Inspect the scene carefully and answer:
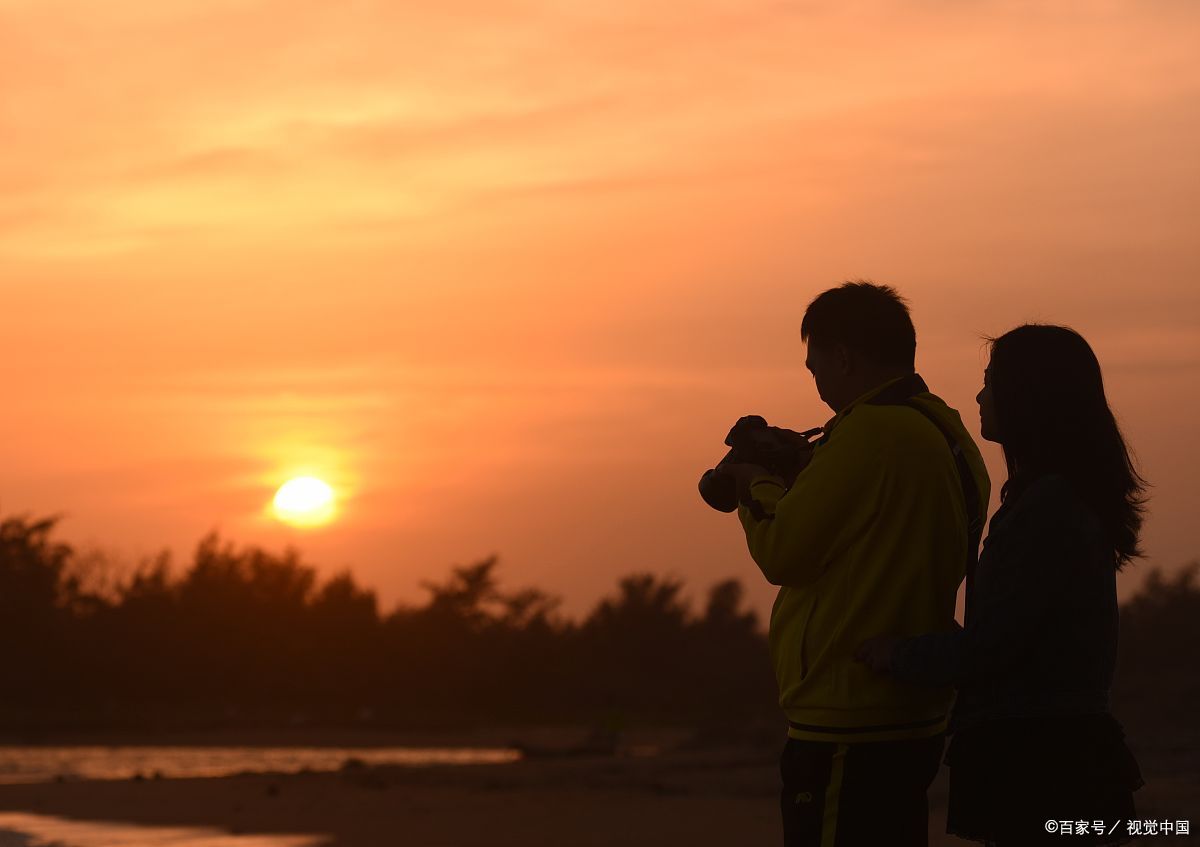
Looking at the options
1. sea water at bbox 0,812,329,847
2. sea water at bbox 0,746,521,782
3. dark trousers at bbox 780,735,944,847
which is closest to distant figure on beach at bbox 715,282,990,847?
dark trousers at bbox 780,735,944,847

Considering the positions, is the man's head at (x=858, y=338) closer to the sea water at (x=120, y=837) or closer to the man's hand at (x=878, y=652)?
the man's hand at (x=878, y=652)

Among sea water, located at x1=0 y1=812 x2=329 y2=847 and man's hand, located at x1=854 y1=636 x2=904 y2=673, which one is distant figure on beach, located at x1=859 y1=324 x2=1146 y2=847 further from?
sea water, located at x1=0 y1=812 x2=329 y2=847

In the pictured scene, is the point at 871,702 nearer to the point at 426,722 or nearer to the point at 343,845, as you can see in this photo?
the point at 343,845

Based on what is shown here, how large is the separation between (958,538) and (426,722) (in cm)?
4604

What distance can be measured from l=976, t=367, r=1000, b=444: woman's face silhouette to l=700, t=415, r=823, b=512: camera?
A: 38 cm

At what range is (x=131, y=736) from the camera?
3903 cm

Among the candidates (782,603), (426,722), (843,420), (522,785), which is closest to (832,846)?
(782,603)

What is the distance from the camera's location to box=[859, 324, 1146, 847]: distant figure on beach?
3143 millimetres

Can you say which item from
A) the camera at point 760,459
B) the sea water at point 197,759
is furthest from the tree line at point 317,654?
the camera at point 760,459

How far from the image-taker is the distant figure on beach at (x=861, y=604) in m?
3.28

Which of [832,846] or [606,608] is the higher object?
[606,608]

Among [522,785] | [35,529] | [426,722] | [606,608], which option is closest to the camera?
[522,785]

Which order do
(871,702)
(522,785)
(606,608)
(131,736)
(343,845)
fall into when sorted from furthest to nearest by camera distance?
(606,608)
(131,736)
(522,785)
(343,845)
(871,702)

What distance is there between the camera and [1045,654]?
318cm
